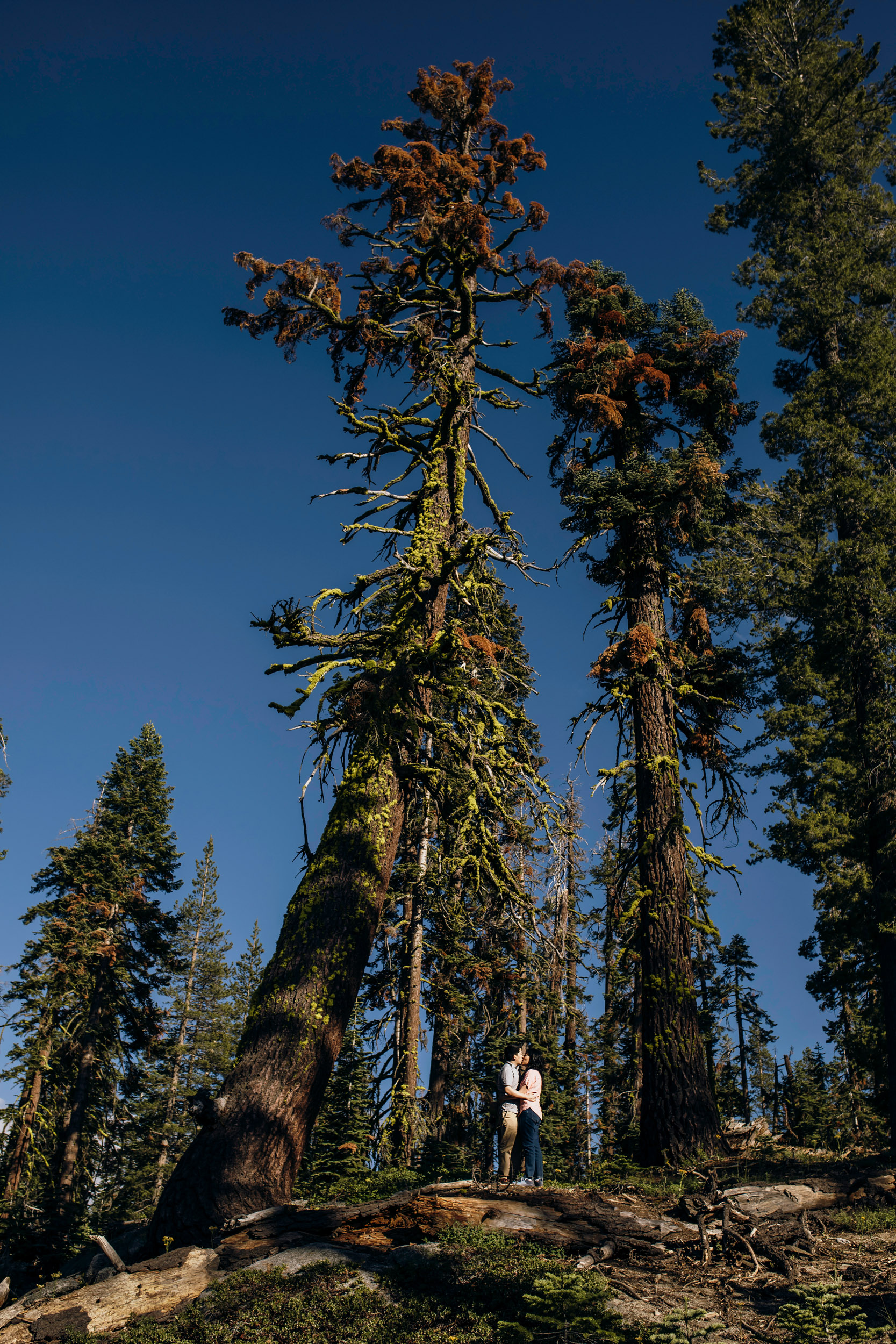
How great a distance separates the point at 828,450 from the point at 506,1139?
41.2 ft

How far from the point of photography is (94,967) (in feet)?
75.9

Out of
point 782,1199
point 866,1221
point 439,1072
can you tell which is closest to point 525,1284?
point 782,1199

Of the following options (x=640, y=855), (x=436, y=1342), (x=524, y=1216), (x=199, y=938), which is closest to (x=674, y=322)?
(x=640, y=855)

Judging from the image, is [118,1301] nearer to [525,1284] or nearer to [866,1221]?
[525,1284]

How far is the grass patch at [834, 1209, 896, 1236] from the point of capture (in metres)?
5.70

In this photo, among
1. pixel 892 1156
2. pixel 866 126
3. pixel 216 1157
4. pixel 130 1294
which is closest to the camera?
pixel 130 1294

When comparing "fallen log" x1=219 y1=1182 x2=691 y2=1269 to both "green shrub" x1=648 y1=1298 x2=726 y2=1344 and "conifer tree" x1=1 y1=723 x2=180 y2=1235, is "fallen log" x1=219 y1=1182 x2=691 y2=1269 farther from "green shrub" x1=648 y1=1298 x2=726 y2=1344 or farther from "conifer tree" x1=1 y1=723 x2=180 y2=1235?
"conifer tree" x1=1 y1=723 x2=180 y2=1235

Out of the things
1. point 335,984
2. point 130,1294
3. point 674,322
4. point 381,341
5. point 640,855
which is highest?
point 674,322

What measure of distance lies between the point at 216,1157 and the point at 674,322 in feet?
41.9

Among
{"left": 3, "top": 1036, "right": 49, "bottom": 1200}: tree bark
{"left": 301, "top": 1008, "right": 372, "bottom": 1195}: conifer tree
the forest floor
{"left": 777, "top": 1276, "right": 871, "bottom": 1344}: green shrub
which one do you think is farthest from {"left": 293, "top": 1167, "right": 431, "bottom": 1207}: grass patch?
{"left": 3, "top": 1036, "right": 49, "bottom": 1200}: tree bark

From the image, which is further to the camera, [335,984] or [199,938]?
[199,938]

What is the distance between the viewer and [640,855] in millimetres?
10109

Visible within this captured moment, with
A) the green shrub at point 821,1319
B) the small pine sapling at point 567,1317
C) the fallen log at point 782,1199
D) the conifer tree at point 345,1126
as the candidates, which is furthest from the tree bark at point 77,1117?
the green shrub at point 821,1319

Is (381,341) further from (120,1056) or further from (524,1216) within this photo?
(120,1056)
